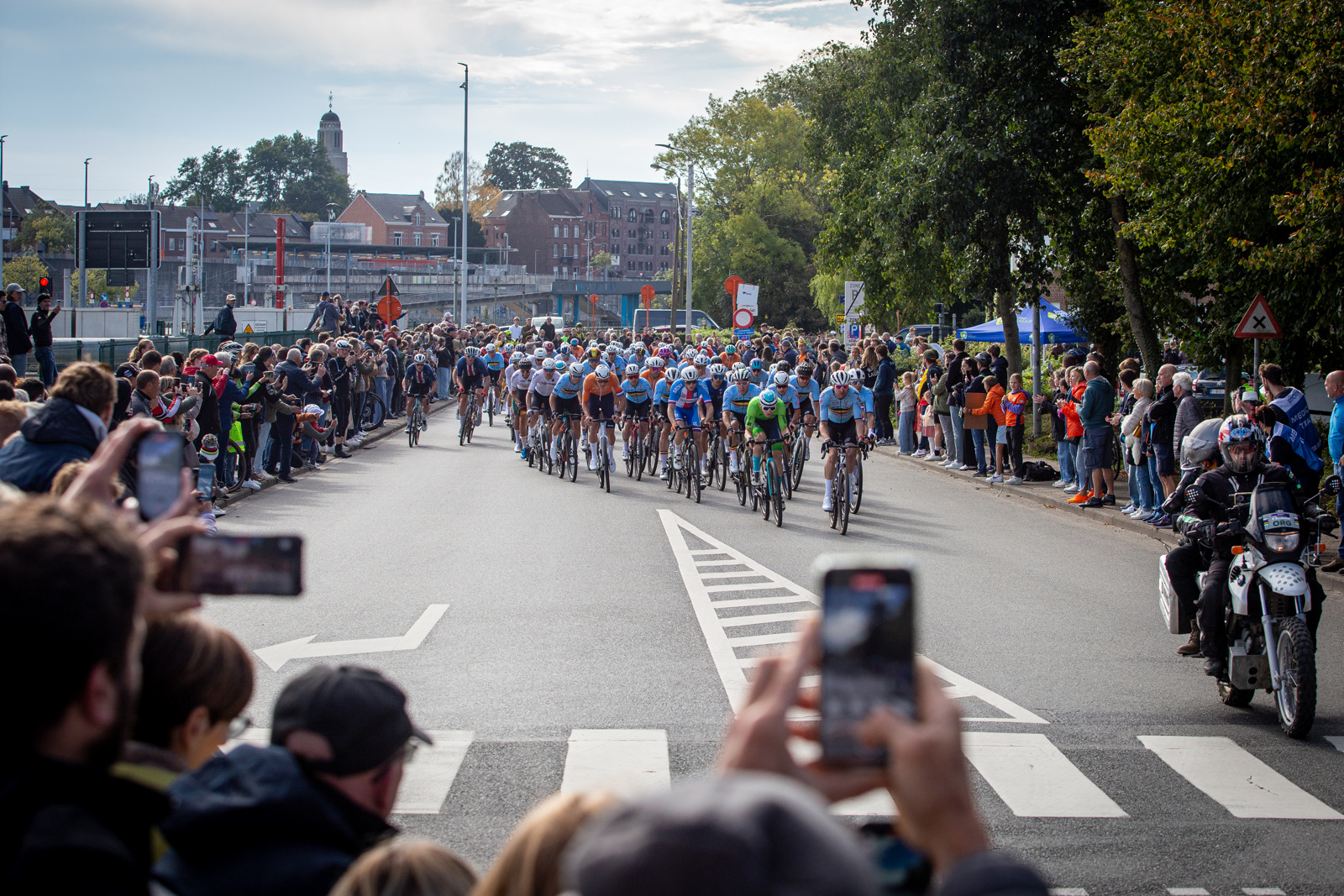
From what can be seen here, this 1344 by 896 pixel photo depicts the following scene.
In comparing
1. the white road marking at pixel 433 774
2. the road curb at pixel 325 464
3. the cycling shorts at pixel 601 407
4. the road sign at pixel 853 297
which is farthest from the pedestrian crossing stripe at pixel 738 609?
the road sign at pixel 853 297

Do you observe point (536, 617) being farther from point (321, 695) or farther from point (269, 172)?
point (269, 172)

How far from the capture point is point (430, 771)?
672 cm

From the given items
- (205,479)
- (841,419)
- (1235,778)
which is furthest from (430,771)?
(841,419)

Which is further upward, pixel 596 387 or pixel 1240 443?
pixel 596 387

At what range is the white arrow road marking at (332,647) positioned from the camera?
9.05 meters

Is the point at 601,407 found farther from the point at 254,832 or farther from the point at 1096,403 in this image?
the point at 254,832

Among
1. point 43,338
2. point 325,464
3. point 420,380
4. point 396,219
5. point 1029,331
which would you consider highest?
point 396,219

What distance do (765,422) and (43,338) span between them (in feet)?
38.3

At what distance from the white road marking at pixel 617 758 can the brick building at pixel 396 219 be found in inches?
6241

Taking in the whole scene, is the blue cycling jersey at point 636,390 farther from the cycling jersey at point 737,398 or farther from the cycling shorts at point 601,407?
the cycling jersey at point 737,398

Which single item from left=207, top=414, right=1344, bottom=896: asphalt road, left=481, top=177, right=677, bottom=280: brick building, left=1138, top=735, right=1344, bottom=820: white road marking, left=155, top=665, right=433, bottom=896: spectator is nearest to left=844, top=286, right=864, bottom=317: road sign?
left=207, top=414, right=1344, bottom=896: asphalt road

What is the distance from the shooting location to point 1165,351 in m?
34.7

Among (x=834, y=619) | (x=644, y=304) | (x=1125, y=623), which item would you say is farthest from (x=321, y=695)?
(x=644, y=304)

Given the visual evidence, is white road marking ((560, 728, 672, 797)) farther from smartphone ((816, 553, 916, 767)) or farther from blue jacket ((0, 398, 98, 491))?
smartphone ((816, 553, 916, 767))
